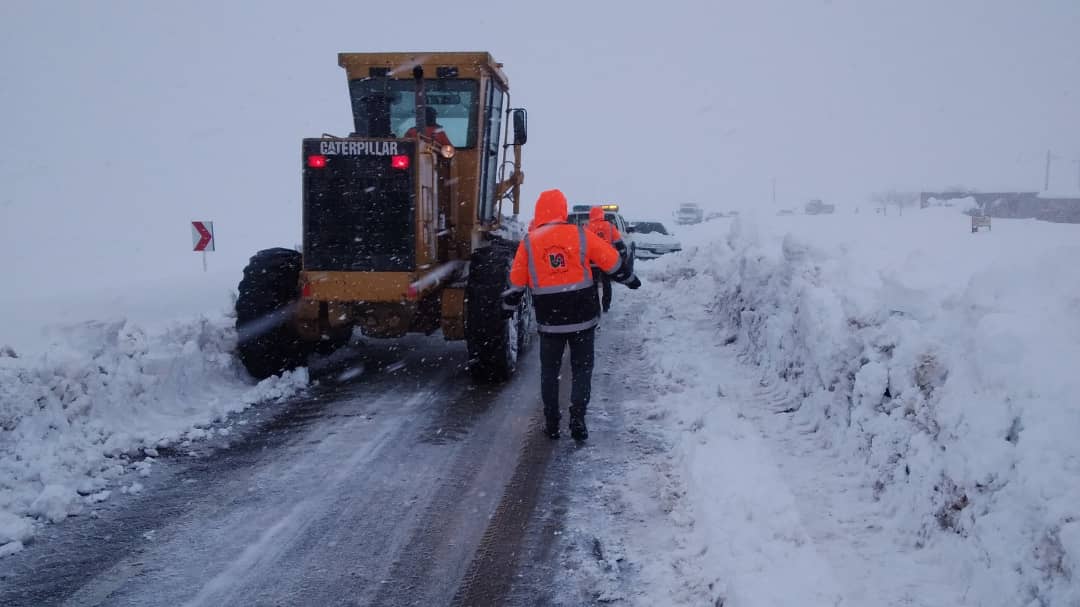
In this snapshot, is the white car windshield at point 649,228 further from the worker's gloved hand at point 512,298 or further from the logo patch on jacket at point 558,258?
the logo patch on jacket at point 558,258

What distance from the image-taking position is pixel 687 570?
405cm

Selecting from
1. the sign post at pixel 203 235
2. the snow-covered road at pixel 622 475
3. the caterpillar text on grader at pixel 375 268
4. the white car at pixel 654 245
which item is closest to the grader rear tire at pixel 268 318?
the caterpillar text on grader at pixel 375 268

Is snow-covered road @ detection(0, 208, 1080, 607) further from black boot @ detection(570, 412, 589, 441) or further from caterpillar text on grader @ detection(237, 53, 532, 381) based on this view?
caterpillar text on grader @ detection(237, 53, 532, 381)

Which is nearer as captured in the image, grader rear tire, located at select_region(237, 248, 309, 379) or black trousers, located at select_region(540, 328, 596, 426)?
black trousers, located at select_region(540, 328, 596, 426)

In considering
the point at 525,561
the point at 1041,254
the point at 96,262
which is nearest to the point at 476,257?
the point at 525,561

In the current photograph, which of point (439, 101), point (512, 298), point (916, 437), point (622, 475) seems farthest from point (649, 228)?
point (916, 437)

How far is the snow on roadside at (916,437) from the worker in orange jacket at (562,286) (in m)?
0.89

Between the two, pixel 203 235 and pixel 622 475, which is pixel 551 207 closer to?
pixel 622 475

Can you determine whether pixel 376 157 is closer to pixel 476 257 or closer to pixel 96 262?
pixel 476 257

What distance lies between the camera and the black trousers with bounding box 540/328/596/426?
257 inches

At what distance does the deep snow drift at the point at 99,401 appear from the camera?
5172 mm

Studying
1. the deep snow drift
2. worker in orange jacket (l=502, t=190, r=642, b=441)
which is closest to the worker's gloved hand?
worker in orange jacket (l=502, t=190, r=642, b=441)

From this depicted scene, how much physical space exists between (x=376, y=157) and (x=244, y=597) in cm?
496

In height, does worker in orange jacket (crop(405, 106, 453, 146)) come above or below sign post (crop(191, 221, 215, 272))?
above
